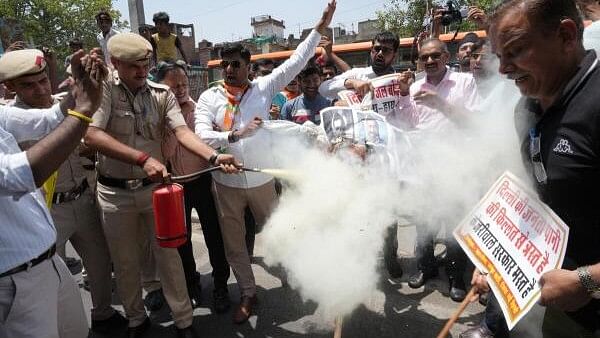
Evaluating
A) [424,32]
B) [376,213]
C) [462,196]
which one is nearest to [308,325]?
[376,213]

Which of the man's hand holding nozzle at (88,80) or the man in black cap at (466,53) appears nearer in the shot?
the man's hand holding nozzle at (88,80)

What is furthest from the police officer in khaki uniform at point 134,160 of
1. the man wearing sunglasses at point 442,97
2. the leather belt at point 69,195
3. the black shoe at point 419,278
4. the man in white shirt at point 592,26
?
the man in white shirt at point 592,26

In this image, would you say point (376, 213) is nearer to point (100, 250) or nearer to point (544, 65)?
point (544, 65)

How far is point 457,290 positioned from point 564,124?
2.25m

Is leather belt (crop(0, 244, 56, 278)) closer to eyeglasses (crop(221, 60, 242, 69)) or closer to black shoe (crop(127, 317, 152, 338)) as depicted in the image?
black shoe (crop(127, 317, 152, 338))

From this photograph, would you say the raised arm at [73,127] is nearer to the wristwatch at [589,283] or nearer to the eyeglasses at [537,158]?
the eyeglasses at [537,158]

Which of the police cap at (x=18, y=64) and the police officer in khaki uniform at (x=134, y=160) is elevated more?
the police cap at (x=18, y=64)

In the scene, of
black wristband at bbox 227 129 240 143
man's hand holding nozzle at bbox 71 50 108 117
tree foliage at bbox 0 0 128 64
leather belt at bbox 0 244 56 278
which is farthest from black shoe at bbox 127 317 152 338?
tree foliage at bbox 0 0 128 64

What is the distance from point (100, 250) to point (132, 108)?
1.22m

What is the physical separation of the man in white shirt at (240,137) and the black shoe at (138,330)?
70 cm

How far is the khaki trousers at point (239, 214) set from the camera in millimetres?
3297

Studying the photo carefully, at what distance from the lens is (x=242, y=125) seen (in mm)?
3256

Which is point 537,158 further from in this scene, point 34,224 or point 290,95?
point 290,95

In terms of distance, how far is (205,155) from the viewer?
9.23ft
